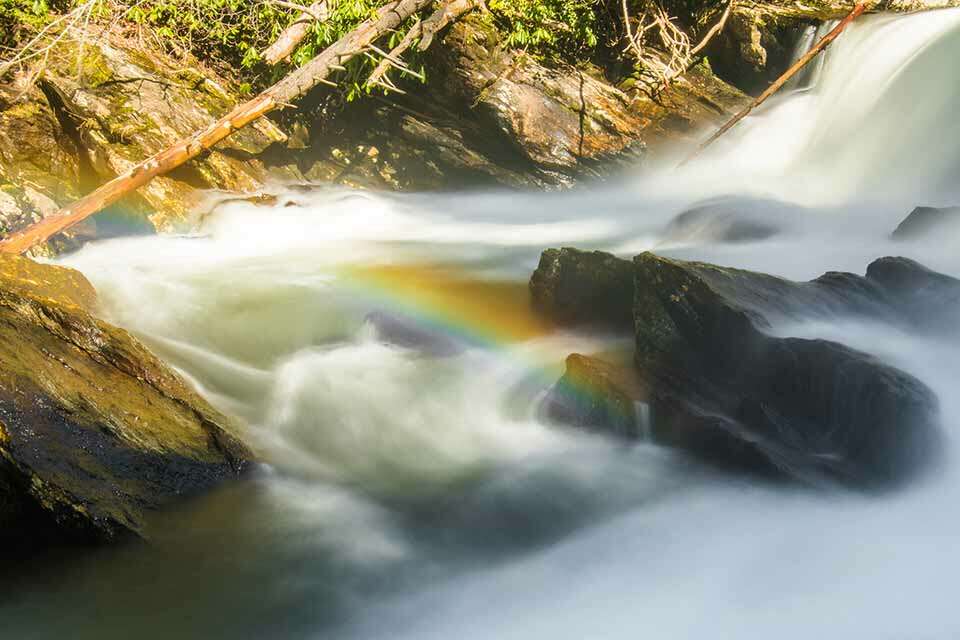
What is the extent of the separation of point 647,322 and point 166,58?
28.1 ft

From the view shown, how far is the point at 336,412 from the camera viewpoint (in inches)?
225

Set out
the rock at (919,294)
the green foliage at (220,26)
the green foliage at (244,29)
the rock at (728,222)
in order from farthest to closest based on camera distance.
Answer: the green foliage at (220,26) < the green foliage at (244,29) < the rock at (728,222) < the rock at (919,294)

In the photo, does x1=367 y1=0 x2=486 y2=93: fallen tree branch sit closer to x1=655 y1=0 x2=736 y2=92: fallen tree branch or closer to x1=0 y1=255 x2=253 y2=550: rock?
x1=655 y1=0 x2=736 y2=92: fallen tree branch

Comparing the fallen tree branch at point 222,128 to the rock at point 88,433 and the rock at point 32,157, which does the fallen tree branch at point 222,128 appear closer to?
the rock at point 32,157

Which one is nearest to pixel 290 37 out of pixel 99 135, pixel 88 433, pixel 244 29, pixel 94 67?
pixel 244 29

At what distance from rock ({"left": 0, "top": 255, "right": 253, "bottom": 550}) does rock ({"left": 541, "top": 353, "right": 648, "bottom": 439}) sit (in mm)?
2273

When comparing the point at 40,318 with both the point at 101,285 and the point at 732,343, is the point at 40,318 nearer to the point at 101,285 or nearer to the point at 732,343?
the point at 101,285

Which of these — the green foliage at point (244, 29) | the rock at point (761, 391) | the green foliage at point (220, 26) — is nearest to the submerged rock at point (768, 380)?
the rock at point (761, 391)

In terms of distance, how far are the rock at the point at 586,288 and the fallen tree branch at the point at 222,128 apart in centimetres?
426

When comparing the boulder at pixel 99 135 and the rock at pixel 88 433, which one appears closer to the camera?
the rock at pixel 88 433

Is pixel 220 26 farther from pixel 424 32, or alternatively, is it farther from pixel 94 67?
pixel 424 32

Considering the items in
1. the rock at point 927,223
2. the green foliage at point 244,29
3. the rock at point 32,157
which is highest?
the green foliage at point 244,29

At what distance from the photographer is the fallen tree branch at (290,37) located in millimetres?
11117

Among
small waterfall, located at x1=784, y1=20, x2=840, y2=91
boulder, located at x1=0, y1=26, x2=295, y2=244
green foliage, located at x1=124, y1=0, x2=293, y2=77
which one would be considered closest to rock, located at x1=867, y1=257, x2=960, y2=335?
boulder, located at x1=0, y1=26, x2=295, y2=244
